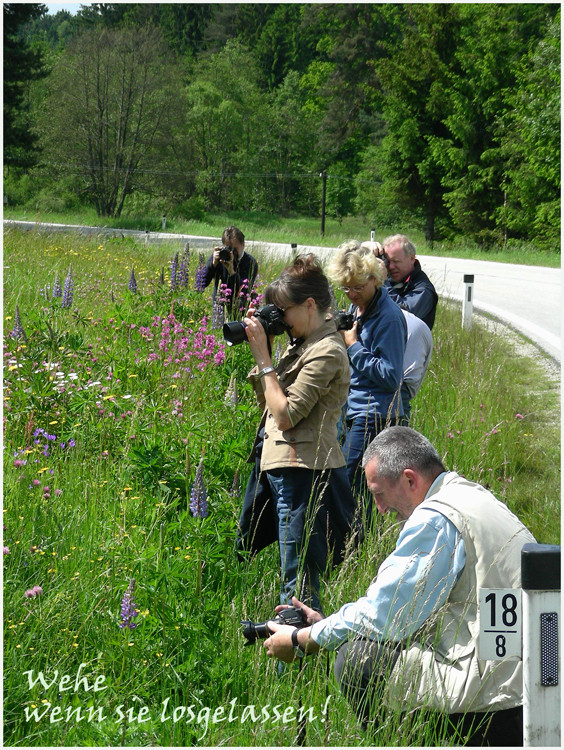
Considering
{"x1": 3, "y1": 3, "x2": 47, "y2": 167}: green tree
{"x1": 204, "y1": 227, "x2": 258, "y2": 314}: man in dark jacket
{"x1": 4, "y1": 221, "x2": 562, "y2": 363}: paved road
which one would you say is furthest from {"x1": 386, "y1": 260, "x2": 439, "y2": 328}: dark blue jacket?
{"x1": 3, "y1": 3, "x2": 47, "y2": 167}: green tree

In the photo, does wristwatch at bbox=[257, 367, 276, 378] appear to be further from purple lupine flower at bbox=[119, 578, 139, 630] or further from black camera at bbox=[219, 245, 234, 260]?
black camera at bbox=[219, 245, 234, 260]

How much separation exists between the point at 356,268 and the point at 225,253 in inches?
123

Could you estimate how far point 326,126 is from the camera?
56.0 m

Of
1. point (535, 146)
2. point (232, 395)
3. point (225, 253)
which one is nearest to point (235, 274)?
point (225, 253)

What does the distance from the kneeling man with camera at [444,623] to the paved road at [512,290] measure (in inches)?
304

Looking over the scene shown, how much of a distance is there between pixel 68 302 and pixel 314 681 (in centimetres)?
398

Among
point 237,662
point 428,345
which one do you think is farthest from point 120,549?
point 428,345

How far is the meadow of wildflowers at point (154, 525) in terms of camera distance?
2.91 m

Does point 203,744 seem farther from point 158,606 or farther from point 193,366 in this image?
point 193,366

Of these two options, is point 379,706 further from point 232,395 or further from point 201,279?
point 201,279

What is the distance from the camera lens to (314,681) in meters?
3.06

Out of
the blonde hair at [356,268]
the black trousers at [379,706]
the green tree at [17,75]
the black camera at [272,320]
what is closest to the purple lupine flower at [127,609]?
the black trousers at [379,706]

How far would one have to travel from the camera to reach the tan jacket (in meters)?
3.49

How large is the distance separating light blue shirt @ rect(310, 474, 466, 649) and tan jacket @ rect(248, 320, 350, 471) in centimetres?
89
